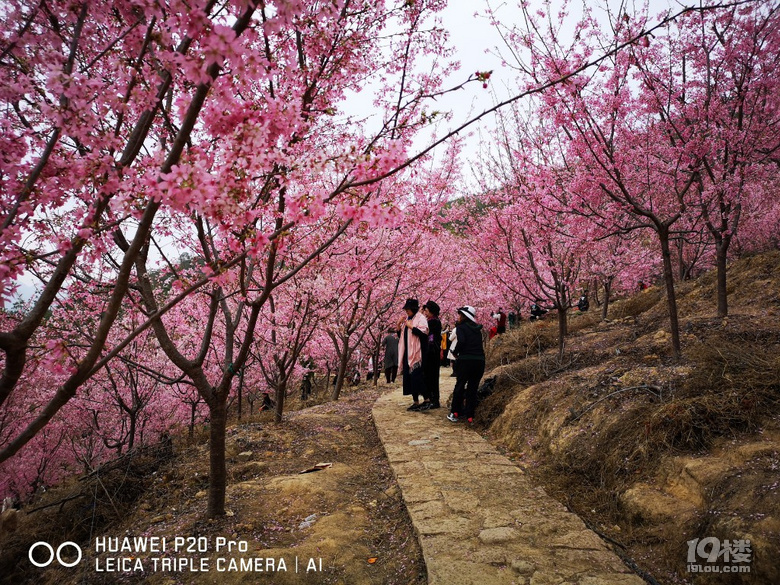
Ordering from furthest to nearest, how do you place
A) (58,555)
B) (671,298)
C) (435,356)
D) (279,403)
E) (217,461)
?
(435,356)
(279,403)
(671,298)
(58,555)
(217,461)

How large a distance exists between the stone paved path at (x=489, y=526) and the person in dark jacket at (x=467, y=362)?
1279 millimetres

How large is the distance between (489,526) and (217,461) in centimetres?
264

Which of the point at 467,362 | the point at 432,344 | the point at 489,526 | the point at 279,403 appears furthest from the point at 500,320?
the point at 489,526

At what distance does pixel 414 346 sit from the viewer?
7555 millimetres

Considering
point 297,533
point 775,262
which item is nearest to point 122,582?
point 297,533

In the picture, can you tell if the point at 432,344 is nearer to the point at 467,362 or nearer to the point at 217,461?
the point at 467,362

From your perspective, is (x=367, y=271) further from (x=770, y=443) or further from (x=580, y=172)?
(x=770, y=443)

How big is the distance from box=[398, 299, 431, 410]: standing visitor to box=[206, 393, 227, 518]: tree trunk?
13.2 feet

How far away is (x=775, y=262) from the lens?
28.6ft

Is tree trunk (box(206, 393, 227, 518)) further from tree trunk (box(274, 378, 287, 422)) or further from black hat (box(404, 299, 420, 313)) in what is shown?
black hat (box(404, 299, 420, 313))

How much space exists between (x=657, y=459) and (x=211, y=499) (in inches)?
158

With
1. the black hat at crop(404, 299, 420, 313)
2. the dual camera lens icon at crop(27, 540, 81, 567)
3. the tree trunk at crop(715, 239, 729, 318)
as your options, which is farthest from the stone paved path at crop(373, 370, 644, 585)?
the tree trunk at crop(715, 239, 729, 318)

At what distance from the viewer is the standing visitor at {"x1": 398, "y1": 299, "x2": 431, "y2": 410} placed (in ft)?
24.4
